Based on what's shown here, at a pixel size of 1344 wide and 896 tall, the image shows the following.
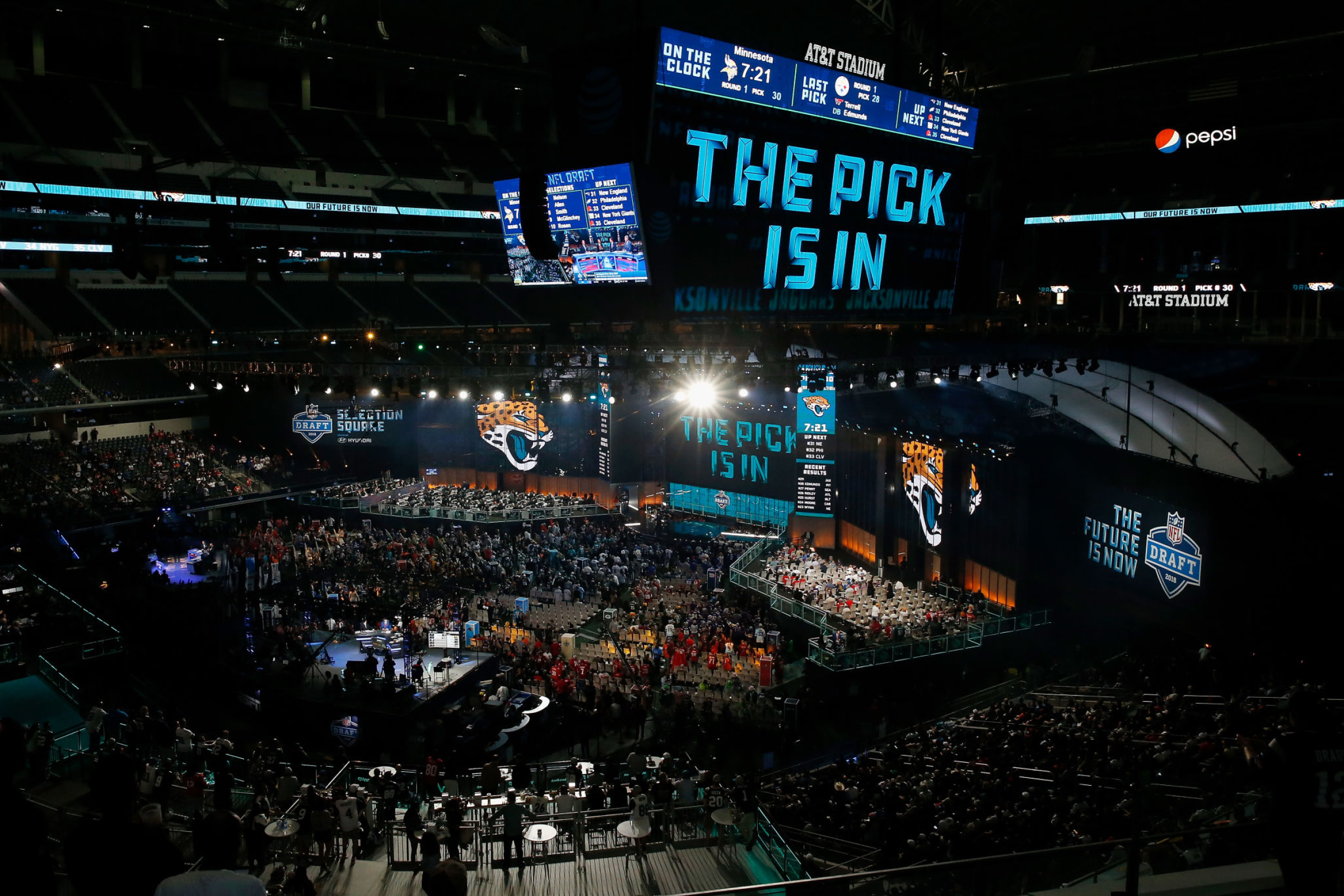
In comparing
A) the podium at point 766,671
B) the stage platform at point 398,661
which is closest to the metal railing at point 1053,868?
the stage platform at point 398,661

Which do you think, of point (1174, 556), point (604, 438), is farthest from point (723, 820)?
point (604, 438)

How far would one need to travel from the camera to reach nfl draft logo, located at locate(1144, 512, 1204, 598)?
45.8 feet

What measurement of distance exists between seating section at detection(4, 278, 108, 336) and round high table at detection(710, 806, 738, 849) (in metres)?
25.3

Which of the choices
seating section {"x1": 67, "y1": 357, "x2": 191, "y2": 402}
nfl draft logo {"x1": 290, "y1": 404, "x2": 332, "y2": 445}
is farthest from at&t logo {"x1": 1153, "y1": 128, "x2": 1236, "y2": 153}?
seating section {"x1": 67, "y1": 357, "x2": 191, "y2": 402}

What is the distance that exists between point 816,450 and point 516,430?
12.1 meters

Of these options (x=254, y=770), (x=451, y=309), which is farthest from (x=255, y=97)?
(x=254, y=770)

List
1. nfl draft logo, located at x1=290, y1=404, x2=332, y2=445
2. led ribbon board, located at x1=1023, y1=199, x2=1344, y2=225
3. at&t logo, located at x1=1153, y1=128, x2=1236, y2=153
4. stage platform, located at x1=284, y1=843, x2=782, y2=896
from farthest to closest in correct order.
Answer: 1. nfl draft logo, located at x1=290, y1=404, x2=332, y2=445
2. led ribbon board, located at x1=1023, y1=199, x2=1344, y2=225
3. at&t logo, located at x1=1153, y1=128, x2=1236, y2=153
4. stage platform, located at x1=284, y1=843, x2=782, y2=896

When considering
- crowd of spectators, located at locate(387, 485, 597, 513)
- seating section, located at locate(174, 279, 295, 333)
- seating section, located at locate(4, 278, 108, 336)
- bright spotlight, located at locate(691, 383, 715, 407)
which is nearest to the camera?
seating section, located at locate(4, 278, 108, 336)

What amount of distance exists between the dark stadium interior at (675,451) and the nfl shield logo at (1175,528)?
8 cm

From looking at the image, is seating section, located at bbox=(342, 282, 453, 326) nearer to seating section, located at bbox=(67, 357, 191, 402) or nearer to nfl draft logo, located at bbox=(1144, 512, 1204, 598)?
seating section, located at bbox=(67, 357, 191, 402)

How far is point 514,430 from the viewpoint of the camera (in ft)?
104

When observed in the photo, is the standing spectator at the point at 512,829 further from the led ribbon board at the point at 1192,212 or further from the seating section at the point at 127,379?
the seating section at the point at 127,379

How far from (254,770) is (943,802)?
7.47m

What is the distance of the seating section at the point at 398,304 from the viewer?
32.9 m
